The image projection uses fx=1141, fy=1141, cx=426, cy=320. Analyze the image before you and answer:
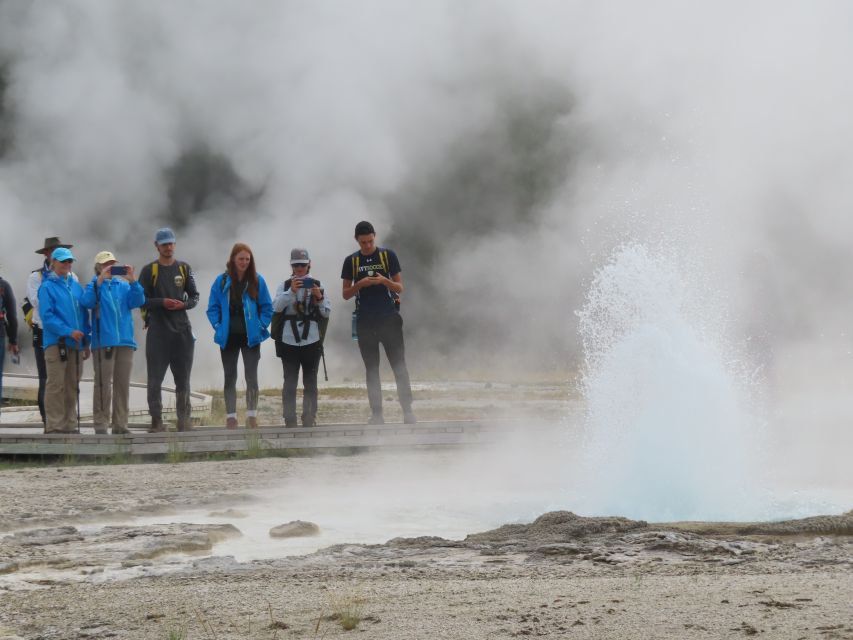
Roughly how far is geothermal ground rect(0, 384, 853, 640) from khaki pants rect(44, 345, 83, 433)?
2.01m

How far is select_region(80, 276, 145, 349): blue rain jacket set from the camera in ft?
30.7

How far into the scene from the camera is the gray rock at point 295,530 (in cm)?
570

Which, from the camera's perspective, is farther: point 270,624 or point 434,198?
point 434,198

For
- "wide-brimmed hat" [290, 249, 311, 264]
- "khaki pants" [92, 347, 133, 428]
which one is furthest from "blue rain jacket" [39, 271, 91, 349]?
"wide-brimmed hat" [290, 249, 311, 264]

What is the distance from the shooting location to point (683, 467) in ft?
23.3

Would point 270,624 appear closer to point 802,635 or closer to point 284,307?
point 802,635

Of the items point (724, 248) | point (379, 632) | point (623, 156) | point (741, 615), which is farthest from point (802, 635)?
point (623, 156)

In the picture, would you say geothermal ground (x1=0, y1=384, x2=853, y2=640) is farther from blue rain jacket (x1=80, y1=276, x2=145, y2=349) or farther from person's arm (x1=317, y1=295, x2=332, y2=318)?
person's arm (x1=317, y1=295, x2=332, y2=318)

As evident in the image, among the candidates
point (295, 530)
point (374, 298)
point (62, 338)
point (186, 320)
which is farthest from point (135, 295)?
point (295, 530)

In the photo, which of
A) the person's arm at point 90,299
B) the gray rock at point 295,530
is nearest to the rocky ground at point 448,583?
the gray rock at point 295,530

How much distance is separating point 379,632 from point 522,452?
20.1 ft

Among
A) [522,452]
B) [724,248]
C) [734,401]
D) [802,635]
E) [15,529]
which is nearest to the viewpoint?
[802,635]

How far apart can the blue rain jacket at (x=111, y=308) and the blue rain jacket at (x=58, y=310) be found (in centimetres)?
13

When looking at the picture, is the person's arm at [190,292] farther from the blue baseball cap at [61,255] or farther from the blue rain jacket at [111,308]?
the blue baseball cap at [61,255]
